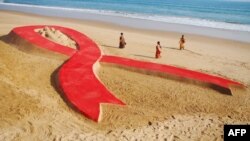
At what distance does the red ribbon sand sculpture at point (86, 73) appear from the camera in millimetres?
11778

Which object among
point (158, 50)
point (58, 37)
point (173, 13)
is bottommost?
point (158, 50)

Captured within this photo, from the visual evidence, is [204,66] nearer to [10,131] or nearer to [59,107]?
[59,107]

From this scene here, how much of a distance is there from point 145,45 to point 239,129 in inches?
535

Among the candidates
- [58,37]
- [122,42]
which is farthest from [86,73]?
[122,42]

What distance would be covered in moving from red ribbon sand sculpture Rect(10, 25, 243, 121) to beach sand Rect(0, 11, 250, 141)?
394 mm

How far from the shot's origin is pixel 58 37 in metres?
20.3

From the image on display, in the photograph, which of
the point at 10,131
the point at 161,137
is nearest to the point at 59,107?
the point at 10,131

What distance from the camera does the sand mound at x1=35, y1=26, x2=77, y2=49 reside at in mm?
19798

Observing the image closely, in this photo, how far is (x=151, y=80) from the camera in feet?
49.2

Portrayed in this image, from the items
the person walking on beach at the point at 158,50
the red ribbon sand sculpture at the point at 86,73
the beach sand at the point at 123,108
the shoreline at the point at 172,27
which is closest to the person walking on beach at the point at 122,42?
the red ribbon sand sculpture at the point at 86,73

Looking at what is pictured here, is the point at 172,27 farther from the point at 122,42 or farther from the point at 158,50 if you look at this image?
the point at 158,50

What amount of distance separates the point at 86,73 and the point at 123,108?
11.5 ft

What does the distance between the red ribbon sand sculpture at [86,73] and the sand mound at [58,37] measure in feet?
1.35

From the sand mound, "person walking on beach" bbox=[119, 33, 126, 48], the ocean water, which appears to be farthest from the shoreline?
the sand mound
